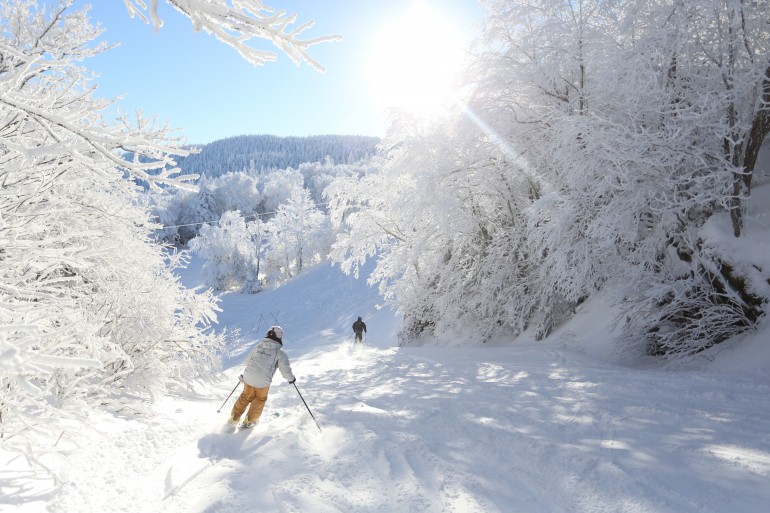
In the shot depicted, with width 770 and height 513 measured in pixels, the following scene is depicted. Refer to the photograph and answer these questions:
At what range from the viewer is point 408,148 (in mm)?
13023

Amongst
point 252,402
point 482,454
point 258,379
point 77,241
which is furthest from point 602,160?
point 77,241

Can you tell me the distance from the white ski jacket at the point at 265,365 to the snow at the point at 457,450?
551mm

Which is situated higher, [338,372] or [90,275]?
[90,275]

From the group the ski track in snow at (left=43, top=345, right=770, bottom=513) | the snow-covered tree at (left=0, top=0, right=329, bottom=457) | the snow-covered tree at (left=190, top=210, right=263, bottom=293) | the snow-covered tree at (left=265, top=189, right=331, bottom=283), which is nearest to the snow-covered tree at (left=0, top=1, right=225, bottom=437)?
the snow-covered tree at (left=0, top=0, right=329, bottom=457)

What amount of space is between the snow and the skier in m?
0.25

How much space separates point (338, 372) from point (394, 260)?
18.2 feet

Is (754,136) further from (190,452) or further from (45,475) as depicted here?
(45,475)

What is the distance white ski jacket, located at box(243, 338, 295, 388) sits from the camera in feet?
19.9

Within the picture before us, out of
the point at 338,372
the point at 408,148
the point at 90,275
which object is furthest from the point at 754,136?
the point at 90,275

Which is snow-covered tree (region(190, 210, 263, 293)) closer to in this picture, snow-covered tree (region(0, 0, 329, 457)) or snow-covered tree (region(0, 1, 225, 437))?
snow-covered tree (region(0, 0, 329, 457))

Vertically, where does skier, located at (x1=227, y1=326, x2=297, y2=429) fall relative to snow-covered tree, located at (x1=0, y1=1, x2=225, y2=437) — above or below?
below

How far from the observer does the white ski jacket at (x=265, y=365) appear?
6.06 m

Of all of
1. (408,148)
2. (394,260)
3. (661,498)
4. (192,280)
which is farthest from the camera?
(192,280)

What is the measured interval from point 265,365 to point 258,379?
0.65ft
